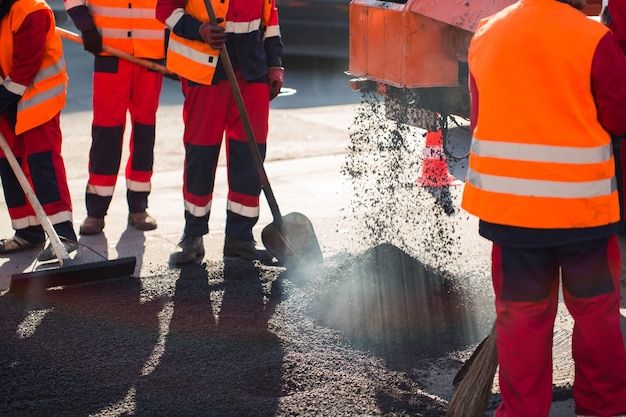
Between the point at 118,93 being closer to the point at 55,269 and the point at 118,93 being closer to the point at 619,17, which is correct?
the point at 55,269

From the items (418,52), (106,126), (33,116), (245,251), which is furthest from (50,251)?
(418,52)

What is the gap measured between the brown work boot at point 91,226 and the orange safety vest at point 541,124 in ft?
10.6

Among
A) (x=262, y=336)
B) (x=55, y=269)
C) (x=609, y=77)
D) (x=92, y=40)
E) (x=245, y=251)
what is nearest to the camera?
(x=609, y=77)

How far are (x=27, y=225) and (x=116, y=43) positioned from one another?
113cm

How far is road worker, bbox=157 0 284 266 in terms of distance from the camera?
16.9 ft

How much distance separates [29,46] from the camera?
197 inches

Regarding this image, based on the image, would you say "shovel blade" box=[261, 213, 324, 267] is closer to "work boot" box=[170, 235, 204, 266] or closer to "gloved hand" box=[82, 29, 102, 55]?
"work boot" box=[170, 235, 204, 266]

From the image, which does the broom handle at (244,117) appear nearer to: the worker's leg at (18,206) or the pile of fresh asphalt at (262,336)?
the pile of fresh asphalt at (262,336)

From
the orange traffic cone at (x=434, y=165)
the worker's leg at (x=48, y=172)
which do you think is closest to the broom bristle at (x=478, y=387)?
the orange traffic cone at (x=434, y=165)

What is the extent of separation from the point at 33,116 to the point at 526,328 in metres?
2.99

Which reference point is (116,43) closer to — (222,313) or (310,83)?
(222,313)

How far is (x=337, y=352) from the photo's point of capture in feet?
13.2

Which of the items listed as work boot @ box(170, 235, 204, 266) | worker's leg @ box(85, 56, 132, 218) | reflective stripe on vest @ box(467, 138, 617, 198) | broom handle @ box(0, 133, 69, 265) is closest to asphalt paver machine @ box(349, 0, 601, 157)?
work boot @ box(170, 235, 204, 266)

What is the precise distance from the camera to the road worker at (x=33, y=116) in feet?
16.4
